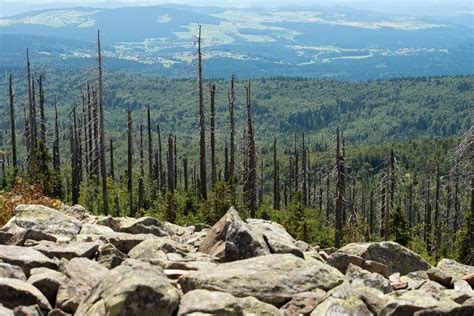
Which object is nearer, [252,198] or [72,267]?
[72,267]

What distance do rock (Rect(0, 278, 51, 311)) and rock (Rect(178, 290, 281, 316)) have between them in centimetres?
235

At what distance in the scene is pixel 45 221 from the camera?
54.5 ft

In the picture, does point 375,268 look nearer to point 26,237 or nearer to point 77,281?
point 77,281

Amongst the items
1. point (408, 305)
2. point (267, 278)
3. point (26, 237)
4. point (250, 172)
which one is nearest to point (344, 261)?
point (267, 278)

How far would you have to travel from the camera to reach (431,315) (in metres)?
10.1

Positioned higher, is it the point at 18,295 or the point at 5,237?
the point at 18,295

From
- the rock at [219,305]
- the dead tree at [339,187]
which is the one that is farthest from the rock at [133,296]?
the dead tree at [339,187]

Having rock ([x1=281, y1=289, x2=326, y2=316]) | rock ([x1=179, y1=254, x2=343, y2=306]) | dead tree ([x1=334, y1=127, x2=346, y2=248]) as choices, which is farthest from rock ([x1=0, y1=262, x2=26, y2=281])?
dead tree ([x1=334, y1=127, x2=346, y2=248])

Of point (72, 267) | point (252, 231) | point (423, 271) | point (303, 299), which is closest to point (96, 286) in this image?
point (72, 267)

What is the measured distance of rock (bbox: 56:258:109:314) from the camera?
10602 millimetres

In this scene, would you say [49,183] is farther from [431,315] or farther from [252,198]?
[431,315]

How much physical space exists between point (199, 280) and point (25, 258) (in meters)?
3.48

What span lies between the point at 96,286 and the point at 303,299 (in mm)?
3479

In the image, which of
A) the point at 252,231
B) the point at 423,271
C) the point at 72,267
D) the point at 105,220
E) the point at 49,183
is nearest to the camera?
the point at 72,267
